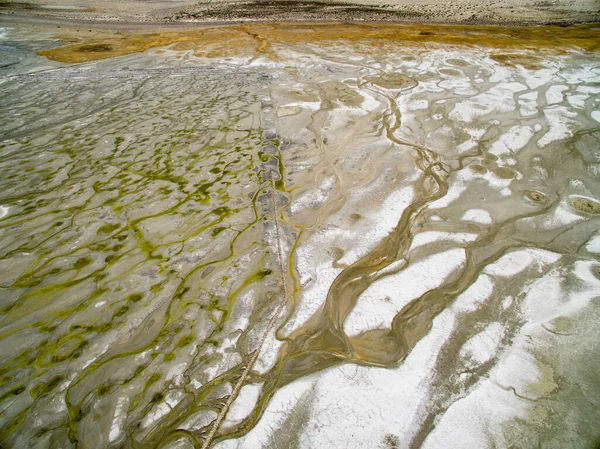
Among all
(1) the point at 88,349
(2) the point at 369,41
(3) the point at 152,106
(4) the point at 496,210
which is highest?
(2) the point at 369,41

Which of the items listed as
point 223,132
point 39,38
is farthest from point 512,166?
point 39,38

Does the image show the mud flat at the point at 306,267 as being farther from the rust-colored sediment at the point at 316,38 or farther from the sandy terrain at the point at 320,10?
the sandy terrain at the point at 320,10

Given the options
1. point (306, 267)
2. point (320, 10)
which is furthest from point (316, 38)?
point (306, 267)

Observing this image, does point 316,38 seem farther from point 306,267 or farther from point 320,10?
point 306,267

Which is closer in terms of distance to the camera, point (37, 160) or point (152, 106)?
point (37, 160)

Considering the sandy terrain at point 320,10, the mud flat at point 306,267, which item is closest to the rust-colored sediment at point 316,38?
the sandy terrain at point 320,10

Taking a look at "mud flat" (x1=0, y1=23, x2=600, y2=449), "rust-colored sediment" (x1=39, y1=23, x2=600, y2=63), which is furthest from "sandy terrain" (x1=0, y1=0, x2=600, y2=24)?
"mud flat" (x1=0, y1=23, x2=600, y2=449)

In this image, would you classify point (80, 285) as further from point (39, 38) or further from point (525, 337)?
point (39, 38)
